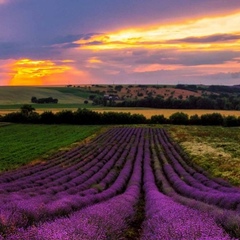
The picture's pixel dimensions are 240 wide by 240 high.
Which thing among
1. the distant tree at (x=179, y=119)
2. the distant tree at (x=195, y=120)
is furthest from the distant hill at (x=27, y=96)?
the distant tree at (x=195, y=120)

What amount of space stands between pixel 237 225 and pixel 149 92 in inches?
7066

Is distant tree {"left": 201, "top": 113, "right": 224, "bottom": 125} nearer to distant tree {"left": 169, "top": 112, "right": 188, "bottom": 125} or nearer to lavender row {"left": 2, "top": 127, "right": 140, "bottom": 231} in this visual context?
distant tree {"left": 169, "top": 112, "right": 188, "bottom": 125}

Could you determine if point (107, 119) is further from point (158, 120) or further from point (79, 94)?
point (79, 94)

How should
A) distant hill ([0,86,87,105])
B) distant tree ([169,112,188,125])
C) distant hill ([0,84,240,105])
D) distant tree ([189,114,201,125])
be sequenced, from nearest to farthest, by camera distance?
1. distant tree ([189,114,201,125])
2. distant tree ([169,112,188,125])
3. distant hill ([0,86,87,105])
4. distant hill ([0,84,240,105])

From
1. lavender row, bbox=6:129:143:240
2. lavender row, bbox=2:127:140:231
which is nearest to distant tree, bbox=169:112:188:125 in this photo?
lavender row, bbox=2:127:140:231

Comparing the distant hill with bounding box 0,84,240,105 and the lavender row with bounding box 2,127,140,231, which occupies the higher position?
the distant hill with bounding box 0,84,240,105

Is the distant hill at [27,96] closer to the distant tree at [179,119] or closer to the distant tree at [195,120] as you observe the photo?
the distant tree at [179,119]

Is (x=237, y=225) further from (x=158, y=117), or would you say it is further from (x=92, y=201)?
(x=158, y=117)

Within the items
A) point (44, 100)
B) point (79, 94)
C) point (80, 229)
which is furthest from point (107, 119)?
point (79, 94)

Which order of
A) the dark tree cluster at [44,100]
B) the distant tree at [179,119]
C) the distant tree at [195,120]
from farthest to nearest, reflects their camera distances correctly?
the dark tree cluster at [44,100] → the distant tree at [179,119] → the distant tree at [195,120]

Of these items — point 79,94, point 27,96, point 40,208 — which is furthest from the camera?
point 79,94

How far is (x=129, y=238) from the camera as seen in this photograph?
9.58 m

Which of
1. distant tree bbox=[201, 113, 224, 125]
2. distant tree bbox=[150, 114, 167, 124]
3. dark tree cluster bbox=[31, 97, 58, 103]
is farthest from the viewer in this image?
dark tree cluster bbox=[31, 97, 58, 103]

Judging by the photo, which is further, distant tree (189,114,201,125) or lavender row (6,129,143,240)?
distant tree (189,114,201,125)
